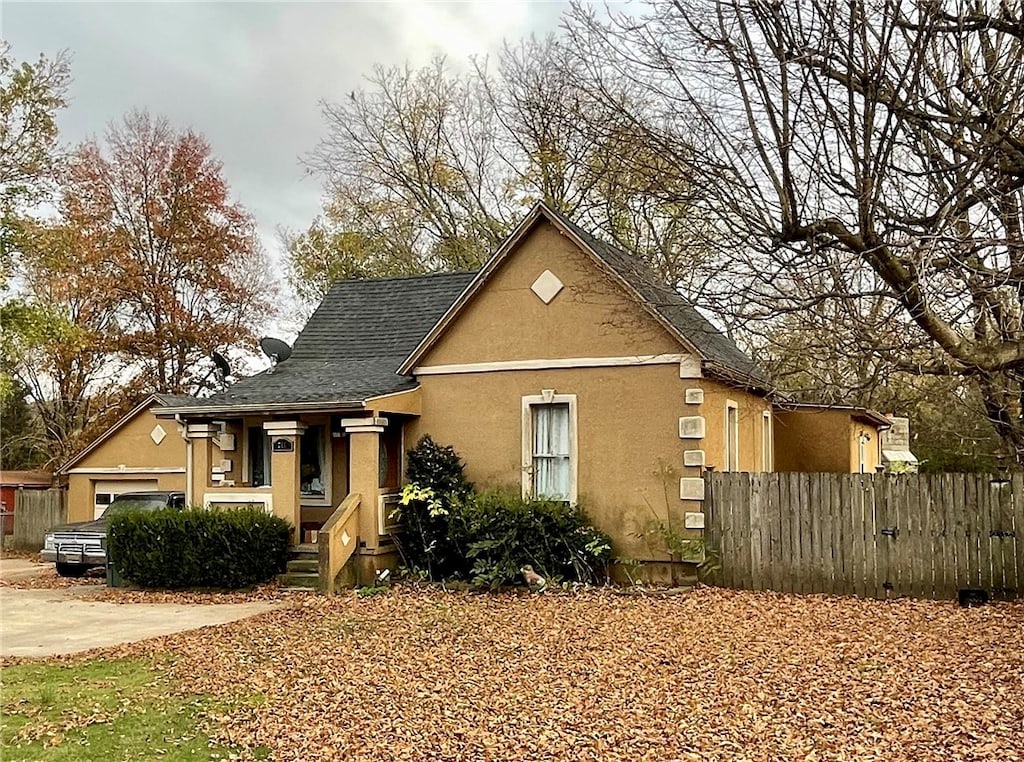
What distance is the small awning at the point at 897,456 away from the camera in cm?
2759

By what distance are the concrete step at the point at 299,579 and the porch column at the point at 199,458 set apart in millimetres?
2573

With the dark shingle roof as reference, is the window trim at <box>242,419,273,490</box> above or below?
below

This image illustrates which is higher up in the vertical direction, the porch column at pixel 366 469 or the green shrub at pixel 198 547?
the porch column at pixel 366 469

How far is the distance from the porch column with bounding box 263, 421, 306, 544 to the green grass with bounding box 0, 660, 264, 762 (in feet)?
22.1

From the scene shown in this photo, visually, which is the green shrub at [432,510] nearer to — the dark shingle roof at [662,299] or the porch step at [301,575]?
the porch step at [301,575]

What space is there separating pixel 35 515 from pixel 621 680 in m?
23.4

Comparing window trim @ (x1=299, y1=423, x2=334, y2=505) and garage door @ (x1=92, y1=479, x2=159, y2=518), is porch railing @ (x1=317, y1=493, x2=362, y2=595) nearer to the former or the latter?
window trim @ (x1=299, y1=423, x2=334, y2=505)

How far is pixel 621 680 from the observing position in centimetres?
888

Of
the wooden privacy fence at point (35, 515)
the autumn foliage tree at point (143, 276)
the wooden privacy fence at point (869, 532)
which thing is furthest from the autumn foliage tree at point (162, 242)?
the wooden privacy fence at point (869, 532)

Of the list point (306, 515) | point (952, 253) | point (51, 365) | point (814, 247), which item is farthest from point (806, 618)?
point (51, 365)

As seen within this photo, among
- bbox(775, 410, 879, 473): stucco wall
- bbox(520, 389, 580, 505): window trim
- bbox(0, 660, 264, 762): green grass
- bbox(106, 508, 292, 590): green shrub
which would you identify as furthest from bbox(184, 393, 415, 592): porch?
bbox(775, 410, 879, 473): stucco wall

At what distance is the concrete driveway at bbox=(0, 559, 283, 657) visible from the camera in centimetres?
1153

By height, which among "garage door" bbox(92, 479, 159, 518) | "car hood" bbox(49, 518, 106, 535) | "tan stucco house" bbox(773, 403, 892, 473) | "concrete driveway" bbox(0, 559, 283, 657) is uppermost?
"tan stucco house" bbox(773, 403, 892, 473)

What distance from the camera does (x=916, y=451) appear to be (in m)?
33.8
